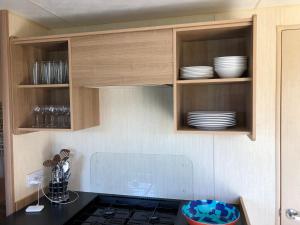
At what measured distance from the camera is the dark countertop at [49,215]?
143cm

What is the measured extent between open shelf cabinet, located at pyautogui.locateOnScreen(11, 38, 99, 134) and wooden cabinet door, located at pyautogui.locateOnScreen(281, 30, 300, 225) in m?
1.17

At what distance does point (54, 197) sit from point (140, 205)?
0.56 meters

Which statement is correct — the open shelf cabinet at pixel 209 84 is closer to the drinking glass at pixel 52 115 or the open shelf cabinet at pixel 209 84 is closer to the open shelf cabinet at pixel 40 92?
the open shelf cabinet at pixel 40 92

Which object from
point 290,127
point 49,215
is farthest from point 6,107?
point 290,127

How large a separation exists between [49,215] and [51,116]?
0.60m

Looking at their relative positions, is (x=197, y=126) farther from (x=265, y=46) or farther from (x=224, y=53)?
→ (x=265, y=46)

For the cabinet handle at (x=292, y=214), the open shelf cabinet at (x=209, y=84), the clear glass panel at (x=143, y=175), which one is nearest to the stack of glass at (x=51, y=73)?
the clear glass panel at (x=143, y=175)

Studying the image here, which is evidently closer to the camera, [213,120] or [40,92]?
[213,120]

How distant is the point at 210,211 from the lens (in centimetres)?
152

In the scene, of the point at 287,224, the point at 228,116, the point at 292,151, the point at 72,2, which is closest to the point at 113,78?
the point at 72,2

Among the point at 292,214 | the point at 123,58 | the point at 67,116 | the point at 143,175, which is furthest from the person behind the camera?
the point at 143,175

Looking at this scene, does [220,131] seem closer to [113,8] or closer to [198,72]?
[198,72]

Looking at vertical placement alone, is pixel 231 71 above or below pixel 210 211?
above

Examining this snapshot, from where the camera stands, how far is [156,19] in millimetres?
1680
